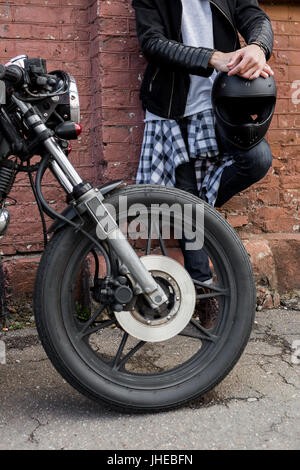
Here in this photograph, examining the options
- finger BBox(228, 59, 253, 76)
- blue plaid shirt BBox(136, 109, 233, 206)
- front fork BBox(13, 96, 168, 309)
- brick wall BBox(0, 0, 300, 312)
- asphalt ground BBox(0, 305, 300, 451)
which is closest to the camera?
asphalt ground BBox(0, 305, 300, 451)

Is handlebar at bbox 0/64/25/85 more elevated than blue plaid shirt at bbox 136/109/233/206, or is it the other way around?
handlebar at bbox 0/64/25/85

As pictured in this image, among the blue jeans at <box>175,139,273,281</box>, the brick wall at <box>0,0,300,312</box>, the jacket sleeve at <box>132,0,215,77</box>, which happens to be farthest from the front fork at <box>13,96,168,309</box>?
the brick wall at <box>0,0,300,312</box>

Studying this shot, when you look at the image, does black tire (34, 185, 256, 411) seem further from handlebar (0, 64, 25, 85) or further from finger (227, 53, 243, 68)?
finger (227, 53, 243, 68)

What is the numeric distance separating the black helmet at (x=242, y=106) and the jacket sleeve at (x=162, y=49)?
0.11 metres

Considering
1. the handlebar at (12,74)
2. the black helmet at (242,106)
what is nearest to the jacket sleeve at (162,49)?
the black helmet at (242,106)

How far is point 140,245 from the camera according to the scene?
2875 millimetres

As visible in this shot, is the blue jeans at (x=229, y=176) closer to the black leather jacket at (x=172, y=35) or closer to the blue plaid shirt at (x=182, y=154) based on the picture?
the blue plaid shirt at (x=182, y=154)

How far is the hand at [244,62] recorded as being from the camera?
229 cm

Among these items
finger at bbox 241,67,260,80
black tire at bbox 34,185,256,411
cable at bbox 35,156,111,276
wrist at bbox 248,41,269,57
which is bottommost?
black tire at bbox 34,185,256,411

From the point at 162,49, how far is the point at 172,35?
204 millimetres

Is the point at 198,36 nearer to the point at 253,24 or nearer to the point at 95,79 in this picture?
the point at 253,24

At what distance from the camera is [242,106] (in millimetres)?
2453

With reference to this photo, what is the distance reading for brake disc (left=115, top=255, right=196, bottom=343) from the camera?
6.12 ft

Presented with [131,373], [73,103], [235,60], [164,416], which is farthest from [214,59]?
[164,416]
